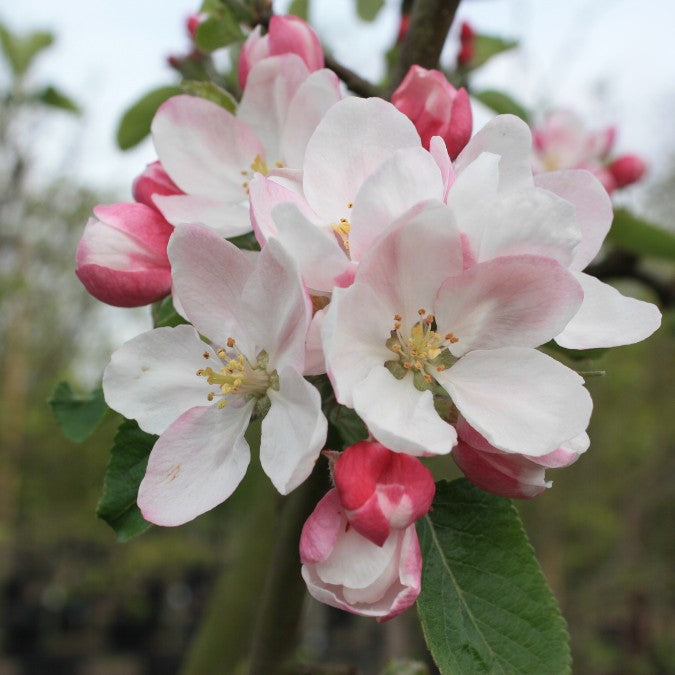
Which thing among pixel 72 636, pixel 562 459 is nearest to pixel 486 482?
pixel 562 459

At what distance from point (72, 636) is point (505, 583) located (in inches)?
298

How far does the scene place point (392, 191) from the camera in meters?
0.61

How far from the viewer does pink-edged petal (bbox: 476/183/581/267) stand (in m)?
0.60

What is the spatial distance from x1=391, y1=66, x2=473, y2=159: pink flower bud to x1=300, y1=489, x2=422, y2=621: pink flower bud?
40 cm

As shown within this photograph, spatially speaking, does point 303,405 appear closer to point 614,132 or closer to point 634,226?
point 634,226

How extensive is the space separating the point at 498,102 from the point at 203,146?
86cm

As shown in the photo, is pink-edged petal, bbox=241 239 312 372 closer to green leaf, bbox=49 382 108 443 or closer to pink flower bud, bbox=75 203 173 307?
pink flower bud, bbox=75 203 173 307

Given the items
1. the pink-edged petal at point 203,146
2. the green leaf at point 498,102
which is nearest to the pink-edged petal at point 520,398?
the pink-edged petal at point 203,146

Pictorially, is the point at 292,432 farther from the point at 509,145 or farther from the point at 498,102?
the point at 498,102

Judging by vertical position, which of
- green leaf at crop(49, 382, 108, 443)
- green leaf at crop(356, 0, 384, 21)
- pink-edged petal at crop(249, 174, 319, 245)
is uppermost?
pink-edged petal at crop(249, 174, 319, 245)

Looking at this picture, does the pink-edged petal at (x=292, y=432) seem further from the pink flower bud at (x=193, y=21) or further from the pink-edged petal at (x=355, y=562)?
the pink flower bud at (x=193, y=21)

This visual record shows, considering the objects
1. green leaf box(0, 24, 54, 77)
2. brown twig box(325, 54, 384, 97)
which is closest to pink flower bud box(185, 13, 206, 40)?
brown twig box(325, 54, 384, 97)

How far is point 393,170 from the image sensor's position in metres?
0.61

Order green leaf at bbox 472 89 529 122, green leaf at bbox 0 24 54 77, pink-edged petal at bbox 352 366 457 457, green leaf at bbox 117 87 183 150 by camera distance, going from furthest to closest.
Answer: green leaf at bbox 0 24 54 77 < green leaf at bbox 472 89 529 122 < green leaf at bbox 117 87 183 150 < pink-edged petal at bbox 352 366 457 457
